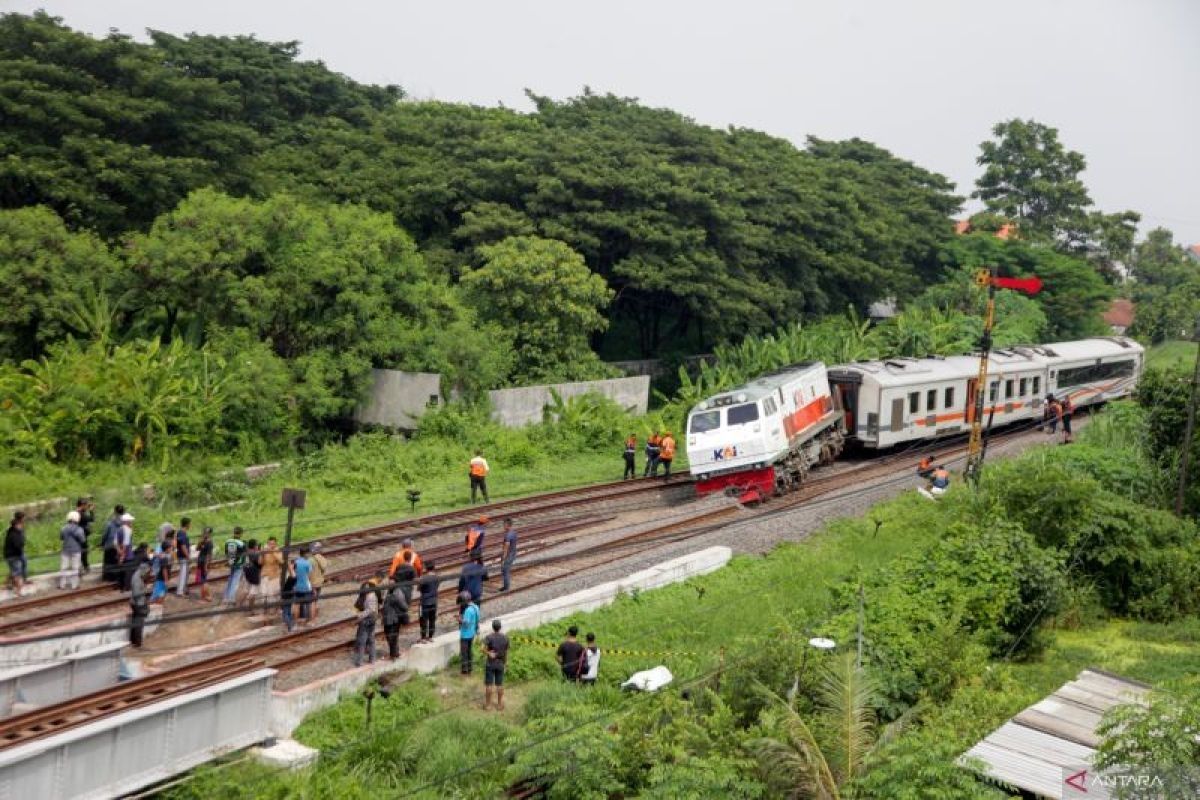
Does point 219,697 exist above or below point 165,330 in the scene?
below

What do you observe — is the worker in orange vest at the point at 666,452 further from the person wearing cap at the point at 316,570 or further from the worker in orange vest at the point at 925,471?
the person wearing cap at the point at 316,570

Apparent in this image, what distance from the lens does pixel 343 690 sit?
51.8 feet

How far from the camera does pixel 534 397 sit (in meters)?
35.2

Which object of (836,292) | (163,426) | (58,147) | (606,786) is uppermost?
(58,147)

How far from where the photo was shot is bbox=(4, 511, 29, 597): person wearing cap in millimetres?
18859

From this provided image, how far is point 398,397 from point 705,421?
9.73 meters

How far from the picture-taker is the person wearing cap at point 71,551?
19344mm

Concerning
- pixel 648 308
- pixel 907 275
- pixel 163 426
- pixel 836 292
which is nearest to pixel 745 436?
→ pixel 163 426

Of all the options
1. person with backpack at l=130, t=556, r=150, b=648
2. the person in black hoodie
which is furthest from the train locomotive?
person with backpack at l=130, t=556, r=150, b=648

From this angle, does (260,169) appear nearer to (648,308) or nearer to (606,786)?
(648,308)

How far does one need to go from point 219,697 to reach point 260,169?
95.3 ft

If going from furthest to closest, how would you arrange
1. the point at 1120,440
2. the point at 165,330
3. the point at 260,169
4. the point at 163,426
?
the point at 260,169
the point at 165,330
the point at 1120,440
the point at 163,426

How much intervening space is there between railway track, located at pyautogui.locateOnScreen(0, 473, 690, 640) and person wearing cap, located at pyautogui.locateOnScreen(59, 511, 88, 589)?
0.99ft

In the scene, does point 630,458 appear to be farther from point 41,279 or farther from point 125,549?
point 41,279
